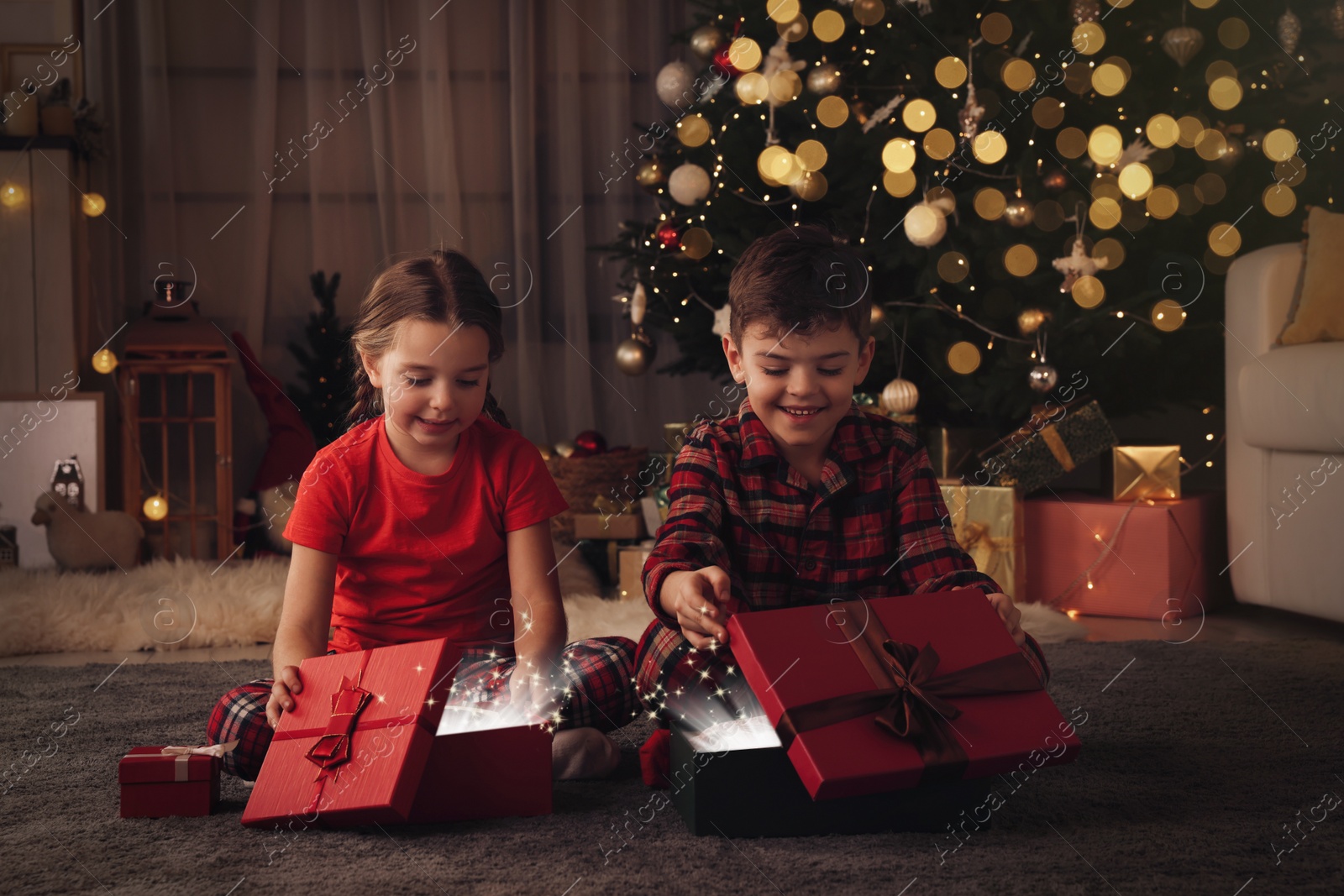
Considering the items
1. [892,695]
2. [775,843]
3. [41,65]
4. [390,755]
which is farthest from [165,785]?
[41,65]

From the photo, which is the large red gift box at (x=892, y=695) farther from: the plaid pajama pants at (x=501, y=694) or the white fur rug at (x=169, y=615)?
the white fur rug at (x=169, y=615)

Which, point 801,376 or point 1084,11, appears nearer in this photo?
point 801,376

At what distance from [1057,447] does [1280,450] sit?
15.5 inches

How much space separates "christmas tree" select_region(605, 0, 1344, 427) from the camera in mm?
2186

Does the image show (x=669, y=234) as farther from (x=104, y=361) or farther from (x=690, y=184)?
(x=104, y=361)

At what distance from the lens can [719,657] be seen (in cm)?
111

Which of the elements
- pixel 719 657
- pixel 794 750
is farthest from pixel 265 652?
pixel 794 750

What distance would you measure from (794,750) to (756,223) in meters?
1.64

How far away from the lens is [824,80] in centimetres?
225

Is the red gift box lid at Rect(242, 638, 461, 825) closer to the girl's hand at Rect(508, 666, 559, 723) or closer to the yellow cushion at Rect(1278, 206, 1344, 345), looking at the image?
the girl's hand at Rect(508, 666, 559, 723)

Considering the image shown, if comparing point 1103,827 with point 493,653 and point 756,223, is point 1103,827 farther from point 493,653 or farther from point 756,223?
point 756,223

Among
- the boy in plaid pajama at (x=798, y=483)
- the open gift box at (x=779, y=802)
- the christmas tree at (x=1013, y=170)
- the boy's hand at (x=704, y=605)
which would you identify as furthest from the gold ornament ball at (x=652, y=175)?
the open gift box at (x=779, y=802)

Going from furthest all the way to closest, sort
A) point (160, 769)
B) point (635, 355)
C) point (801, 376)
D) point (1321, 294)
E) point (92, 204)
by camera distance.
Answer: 1. point (92, 204)
2. point (635, 355)
3. point (1321, 294)
4. point (801, 376)
5. point (160, 769)

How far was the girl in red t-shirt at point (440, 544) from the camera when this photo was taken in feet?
3.93
